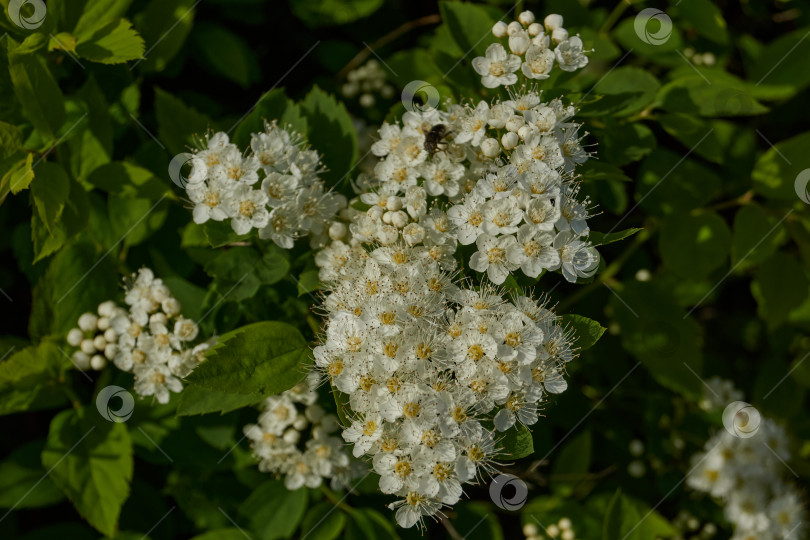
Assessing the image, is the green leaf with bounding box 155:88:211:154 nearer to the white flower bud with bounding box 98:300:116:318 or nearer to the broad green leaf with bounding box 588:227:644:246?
the white flower bud with bounding box 98:300:116:318

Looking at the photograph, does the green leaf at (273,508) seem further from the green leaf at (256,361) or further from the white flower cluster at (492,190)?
the white flower cluster at (492,190)

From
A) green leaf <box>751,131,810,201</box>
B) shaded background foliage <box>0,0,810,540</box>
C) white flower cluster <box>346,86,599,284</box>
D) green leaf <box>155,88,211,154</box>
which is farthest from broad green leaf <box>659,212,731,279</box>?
green leaf <box>155,88,211,154</box>

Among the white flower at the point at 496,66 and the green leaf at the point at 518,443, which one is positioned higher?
the white flower at the point at 496,66

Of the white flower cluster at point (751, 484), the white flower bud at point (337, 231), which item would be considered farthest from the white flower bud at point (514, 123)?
the white flower cluster at point (751, 484)

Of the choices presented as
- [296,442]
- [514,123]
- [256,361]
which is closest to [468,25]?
[514,123]

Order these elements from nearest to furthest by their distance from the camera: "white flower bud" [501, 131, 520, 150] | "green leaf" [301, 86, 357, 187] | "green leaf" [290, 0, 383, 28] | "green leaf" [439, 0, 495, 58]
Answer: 1. "white flower bud" [501, 131, 520, 150]
2. "green leaf" [301, 86, 357, 187]
3. "green leaf" [439, 0, 495, 58]
4. "green leaf" [290, 0, 383, 28]

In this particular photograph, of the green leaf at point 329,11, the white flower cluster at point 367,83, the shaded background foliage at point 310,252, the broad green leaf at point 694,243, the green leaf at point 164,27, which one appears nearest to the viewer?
the shaded background foliage at point 310,252
